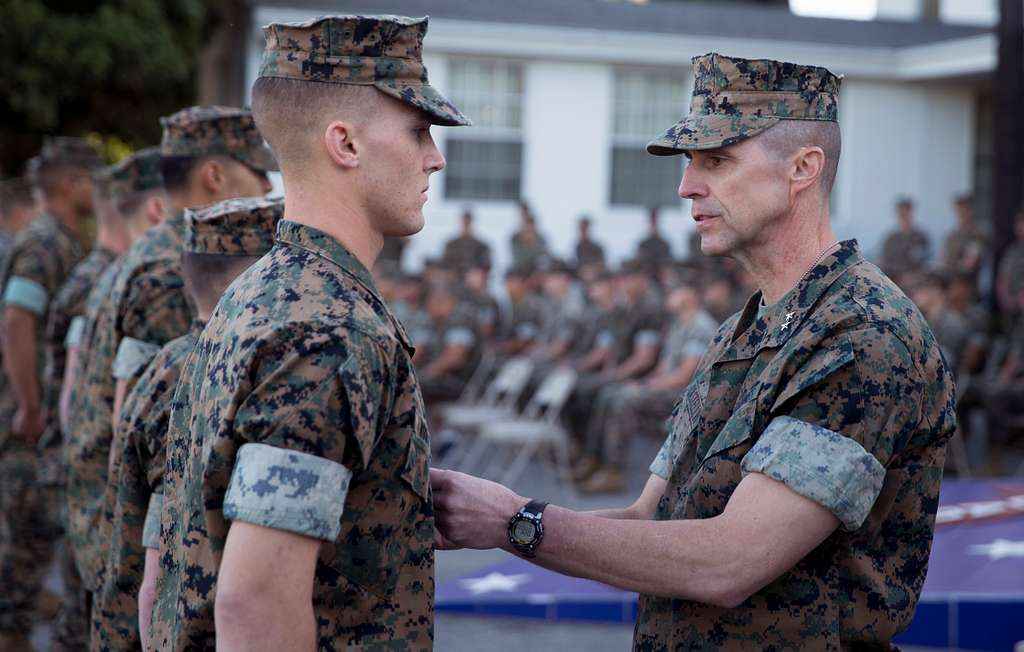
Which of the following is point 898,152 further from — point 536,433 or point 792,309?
point 792,309

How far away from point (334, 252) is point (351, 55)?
347 mm

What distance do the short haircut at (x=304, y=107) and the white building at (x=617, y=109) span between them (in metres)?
15.8

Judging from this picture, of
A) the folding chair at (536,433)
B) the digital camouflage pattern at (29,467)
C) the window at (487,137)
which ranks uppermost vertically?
the window at (487,137)

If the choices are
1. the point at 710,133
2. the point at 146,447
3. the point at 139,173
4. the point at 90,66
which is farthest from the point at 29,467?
the point at 90,66

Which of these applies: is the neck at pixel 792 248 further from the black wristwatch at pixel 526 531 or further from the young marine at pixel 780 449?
the black wristwatch at pixel 526 531

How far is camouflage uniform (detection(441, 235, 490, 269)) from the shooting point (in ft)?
56.2

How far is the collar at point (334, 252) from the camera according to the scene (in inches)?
85.7

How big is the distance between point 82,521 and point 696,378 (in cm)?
251

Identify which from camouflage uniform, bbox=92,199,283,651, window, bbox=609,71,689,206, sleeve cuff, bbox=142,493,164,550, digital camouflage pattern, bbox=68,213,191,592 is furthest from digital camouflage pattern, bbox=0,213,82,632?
window, bbox=609,71,689,206

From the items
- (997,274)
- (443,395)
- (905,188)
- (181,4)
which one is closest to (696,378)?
(443,395)

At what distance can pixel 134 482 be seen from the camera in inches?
132

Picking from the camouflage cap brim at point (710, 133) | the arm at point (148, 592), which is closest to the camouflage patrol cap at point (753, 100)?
the camouflage cap brim at point (710, 133)

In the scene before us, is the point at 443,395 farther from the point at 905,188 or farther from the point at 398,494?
the point at 905,188

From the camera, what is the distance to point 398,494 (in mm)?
2131
